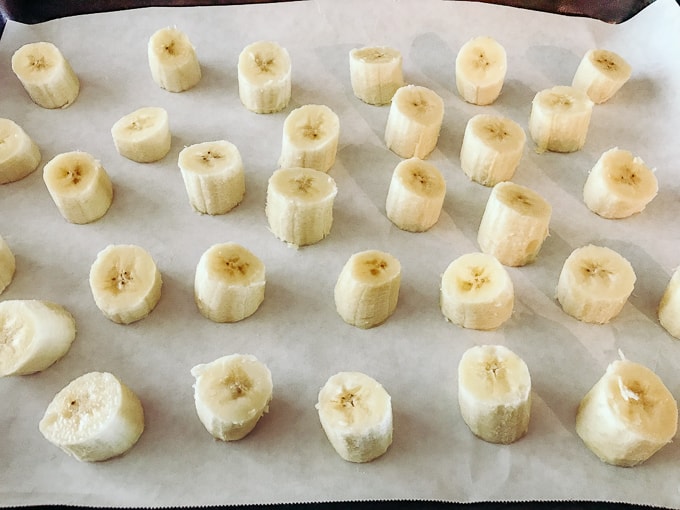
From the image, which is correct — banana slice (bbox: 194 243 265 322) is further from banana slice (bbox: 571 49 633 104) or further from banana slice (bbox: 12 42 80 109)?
banana slice (bbox: 571 49 633 104)

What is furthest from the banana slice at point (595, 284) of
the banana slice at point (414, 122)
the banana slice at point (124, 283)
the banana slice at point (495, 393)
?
the banana slice at point (124, 283)

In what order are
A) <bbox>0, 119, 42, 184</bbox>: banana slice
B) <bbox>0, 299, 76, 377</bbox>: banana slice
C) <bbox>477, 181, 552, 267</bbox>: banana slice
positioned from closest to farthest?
<bbox>0, 299, 76, 377</bbox>: banana slice, <bbox>477, 181, 552, 267</bbox>: banana slice, <bbox>0, 119, 42, 184</bbox>: banana slice

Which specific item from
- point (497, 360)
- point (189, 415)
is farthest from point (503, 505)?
point (189, 415)

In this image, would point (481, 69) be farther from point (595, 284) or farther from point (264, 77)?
point (595, 284)

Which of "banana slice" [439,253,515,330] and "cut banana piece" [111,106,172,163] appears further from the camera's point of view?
"cut banana piece" [111,106,172,163]

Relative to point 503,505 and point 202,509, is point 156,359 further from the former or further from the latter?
point 503,505

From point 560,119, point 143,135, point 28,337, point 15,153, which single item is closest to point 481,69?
point 560,119

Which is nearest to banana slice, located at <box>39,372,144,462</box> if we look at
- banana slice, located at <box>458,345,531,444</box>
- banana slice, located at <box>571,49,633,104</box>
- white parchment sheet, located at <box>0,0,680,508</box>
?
white parchment sheet, located at <box>0,0,680,508</box>
